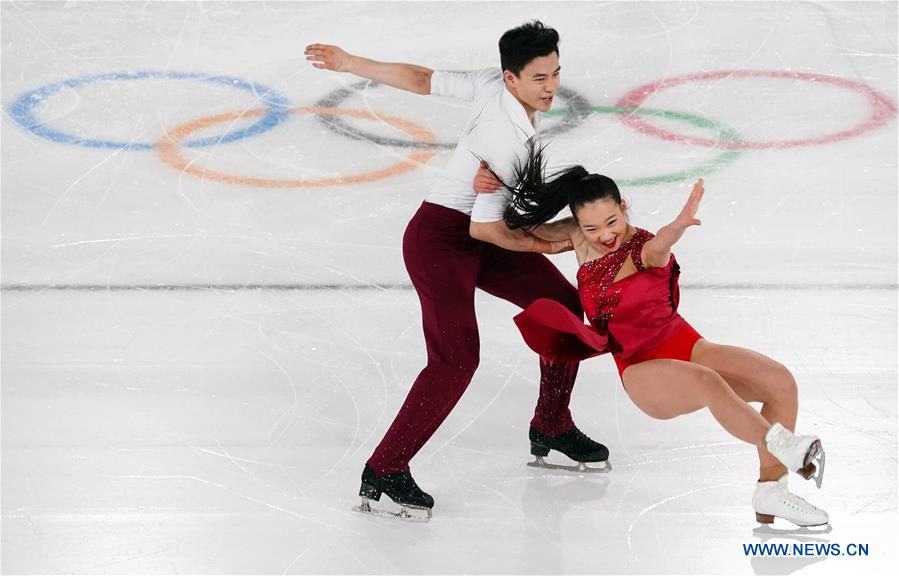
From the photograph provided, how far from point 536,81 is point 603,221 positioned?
17.8 inches

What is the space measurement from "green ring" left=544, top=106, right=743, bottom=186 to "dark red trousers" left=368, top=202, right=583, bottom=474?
200 centimetres

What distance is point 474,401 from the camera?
4.65m

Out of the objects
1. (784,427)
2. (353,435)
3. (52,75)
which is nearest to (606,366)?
(353,435)

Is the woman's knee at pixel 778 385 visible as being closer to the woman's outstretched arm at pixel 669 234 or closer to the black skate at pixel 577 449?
the woman's outstretched arm at pixel 669 234

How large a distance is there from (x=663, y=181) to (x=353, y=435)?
7.60ft

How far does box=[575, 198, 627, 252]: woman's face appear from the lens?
12.6 feet

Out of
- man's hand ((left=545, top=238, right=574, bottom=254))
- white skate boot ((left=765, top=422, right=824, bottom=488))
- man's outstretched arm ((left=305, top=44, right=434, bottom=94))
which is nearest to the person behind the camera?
white skate boot ((left=765, top=422, right=824, bottom=488))

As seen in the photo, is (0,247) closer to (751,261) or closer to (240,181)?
(240,181)

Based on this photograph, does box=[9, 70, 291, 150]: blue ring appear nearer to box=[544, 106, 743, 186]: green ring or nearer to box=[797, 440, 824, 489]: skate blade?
box=[544, 106, 743, 186]: green ring

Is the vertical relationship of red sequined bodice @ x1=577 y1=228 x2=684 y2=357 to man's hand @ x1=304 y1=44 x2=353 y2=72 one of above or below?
below

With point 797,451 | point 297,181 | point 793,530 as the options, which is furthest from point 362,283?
point 797,451

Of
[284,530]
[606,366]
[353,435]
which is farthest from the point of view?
[606,366]

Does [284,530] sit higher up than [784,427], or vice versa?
[784,427]

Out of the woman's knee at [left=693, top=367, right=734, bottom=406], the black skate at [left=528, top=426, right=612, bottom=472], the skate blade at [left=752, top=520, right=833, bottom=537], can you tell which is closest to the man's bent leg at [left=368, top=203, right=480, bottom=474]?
the black skate at [left=528, top=426, right=612, bottom=472]
